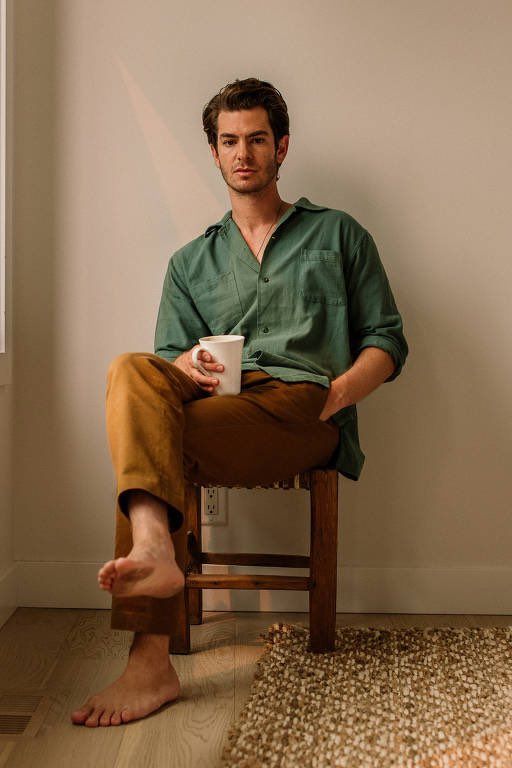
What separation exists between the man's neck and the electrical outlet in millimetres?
720

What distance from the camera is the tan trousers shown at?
1290 millimetres

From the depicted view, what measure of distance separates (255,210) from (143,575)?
1.08 m

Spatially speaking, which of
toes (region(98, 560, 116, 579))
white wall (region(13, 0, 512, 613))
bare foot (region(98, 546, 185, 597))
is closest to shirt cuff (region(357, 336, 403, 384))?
white wall (region(13, 0, 512, 613))

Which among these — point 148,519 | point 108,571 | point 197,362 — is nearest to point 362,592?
point 197,362

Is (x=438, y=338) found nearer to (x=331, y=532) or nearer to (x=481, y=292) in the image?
(x=481, y=292)

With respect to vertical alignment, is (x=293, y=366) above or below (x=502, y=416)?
above

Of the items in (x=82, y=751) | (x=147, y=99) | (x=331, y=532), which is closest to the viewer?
(x=82, y=751)

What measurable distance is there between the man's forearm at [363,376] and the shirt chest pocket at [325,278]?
155mm

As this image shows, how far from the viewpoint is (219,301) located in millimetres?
1920

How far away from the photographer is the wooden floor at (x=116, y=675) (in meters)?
1.31

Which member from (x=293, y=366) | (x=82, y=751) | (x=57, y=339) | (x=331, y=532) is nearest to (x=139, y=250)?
(x=57, y=339)

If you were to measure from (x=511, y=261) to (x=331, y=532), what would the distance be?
94cm

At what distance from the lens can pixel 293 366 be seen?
5.79 feet

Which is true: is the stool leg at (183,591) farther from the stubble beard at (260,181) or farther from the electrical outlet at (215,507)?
the stubble beard at (260,181)
